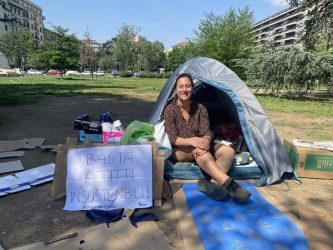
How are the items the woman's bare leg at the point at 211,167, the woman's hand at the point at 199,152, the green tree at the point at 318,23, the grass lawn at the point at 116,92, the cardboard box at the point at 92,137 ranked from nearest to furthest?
the woman's bare leg at the point at 211,167, the woman's hand at the point at 199,152, the cardboard box at the point at 92,137, the grass lawn at the point at 116,92, the green tree at the point at 318,23

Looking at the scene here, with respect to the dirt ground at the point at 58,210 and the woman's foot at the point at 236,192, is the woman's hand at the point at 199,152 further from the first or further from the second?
the dirt ground at the point at 58,210

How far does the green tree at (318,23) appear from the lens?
13.3m

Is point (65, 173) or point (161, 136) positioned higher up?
point (161, 136)

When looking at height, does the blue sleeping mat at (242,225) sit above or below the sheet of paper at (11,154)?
below

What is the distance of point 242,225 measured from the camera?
2.81 metres

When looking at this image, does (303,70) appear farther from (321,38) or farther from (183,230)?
(183,230)

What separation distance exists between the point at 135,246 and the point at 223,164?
1.63 metres

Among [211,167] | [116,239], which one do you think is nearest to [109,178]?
[116,239]

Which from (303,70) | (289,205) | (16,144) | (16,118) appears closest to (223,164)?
(289,205)

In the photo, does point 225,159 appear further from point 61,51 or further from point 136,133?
point 61,51

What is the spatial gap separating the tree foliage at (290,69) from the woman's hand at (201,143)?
38.7ft

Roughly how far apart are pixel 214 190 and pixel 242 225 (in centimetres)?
57

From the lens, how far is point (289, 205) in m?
3.35

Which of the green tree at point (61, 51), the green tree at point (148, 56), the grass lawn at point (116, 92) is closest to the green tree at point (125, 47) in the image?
the green tree at point (148, 56)
